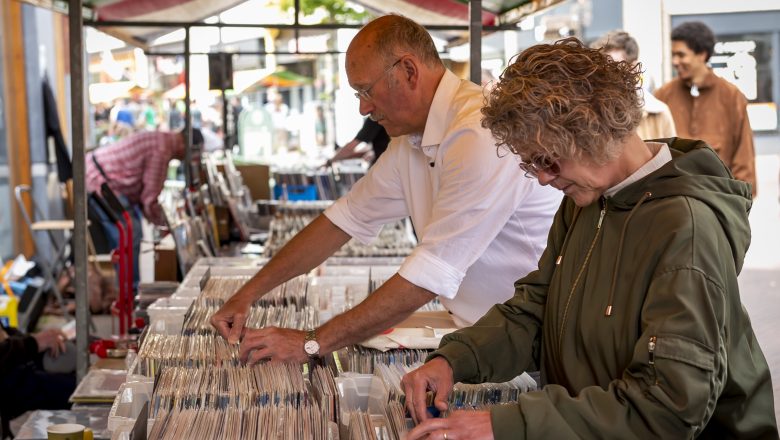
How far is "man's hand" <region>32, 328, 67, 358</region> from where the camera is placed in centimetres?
475

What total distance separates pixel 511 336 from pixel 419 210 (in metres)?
0.96

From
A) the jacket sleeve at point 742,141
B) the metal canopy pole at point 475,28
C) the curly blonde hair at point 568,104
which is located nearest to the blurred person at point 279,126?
the jacket sleeve at point 742,141

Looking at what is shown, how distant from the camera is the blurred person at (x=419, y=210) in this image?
241 centimetres

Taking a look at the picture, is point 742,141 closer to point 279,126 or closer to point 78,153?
point 78,153

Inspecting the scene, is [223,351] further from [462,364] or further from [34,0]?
[34,0]

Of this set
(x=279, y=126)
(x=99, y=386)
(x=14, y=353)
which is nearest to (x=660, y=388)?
(x=99, y=386)

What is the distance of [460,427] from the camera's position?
163 cm

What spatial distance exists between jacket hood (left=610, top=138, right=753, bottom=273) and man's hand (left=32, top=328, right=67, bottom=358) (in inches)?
143

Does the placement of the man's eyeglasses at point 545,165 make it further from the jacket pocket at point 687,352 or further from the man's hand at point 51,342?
the man's hand at point 51,342

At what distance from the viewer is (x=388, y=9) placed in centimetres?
657

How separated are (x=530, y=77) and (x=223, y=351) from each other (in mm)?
1081

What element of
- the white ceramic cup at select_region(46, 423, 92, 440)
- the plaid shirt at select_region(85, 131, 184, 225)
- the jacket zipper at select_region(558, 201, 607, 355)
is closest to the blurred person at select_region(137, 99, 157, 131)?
the plaid shirt at select_region(85, 131, 184, 225)

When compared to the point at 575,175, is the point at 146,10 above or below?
above

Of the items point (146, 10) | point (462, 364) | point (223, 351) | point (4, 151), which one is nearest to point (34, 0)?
point (146, 10)
